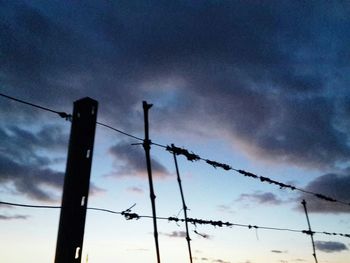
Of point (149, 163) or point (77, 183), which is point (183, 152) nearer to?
point (149, 163)

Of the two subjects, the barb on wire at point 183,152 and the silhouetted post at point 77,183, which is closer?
the silhouetted post at point 77,183

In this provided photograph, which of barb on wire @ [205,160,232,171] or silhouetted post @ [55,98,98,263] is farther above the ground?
barb on wire @ [205,160,232,171]

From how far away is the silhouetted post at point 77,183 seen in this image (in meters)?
4.06

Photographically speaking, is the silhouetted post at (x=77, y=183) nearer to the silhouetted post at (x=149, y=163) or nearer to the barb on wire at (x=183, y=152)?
the silhouetted post at (x=149, y=163)

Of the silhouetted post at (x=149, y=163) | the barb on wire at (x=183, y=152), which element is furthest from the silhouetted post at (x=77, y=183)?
the barb on wire at (x=183, y=152)

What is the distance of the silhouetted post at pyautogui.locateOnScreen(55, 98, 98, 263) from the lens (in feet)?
13.3

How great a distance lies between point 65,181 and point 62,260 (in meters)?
0.98

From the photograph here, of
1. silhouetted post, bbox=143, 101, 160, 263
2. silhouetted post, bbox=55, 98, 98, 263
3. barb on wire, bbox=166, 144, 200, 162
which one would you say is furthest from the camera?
barb on wire, bbox=166, 144, 200, 162

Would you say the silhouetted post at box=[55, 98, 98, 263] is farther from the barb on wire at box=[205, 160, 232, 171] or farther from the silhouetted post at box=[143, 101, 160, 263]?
the barb on wire at box=[205, 160, 232, 171]

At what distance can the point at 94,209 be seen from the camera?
15.7 feet

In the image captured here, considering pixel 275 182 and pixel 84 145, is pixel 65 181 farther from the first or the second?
pixel 275 182

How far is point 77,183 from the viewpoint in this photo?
14.1 ft

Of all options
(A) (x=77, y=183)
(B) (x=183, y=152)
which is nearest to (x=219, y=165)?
(B) (x=183, y=152)

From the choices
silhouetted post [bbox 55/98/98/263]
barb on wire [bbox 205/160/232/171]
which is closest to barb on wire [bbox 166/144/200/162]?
barb on wire [bbox 205/160/232/171]
